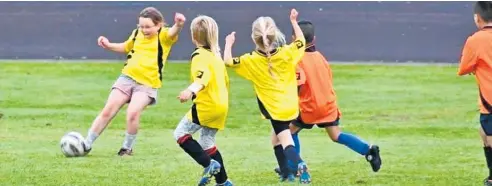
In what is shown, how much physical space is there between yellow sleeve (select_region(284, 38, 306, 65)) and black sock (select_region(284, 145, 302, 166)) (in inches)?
25.8

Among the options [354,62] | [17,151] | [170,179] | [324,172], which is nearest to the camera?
[170,179]

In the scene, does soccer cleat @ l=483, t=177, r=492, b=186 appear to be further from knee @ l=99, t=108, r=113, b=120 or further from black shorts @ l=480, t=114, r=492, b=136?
knee @ l=99, t=108, r=113, b=120

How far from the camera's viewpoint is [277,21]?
22.1 m

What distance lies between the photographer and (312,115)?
878 cm

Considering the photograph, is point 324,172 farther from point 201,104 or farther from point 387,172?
point 201,104

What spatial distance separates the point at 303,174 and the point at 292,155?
205mm

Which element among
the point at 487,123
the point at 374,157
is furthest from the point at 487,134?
the point at 374,157

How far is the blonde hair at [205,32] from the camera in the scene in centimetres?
786

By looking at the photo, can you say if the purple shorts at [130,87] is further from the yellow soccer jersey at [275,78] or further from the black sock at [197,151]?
the black sock at [197,151]

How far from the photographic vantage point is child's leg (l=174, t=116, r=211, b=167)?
7906 mm

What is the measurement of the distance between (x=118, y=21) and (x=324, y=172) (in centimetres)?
1385

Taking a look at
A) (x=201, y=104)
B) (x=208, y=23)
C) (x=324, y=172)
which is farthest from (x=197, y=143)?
(x=324, y=172)

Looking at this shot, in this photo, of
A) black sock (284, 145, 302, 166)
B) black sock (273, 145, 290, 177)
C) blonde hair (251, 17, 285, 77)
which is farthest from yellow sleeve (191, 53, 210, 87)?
black sock (273, 145, 290, 177)

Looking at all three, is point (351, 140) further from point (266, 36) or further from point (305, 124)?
point (266, 36)
